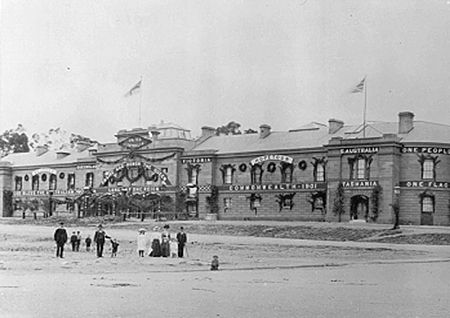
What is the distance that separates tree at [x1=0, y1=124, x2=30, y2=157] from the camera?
108 metres

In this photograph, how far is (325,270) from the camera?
77.0ft

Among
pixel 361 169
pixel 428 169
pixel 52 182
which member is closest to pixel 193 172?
pixel 361 169

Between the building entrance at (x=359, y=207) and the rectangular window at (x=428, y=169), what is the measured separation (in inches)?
171

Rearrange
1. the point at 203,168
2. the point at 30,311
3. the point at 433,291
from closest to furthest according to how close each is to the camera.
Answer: the point at 30,311
the point at 433,291
the point at 203,168

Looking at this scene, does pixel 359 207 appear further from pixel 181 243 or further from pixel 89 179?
pixel 89 179

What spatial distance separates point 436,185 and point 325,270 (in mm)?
31794

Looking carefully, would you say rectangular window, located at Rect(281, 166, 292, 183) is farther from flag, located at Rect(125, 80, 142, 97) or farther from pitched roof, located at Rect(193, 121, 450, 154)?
flag, located at Rect(125, 80, 142, 97)

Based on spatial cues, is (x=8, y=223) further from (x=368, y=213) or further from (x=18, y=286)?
(x=18, y=286)

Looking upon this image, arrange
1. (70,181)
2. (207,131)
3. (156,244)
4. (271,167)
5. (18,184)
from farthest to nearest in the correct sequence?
(18,184), (70,181), (207,131), (271,167), (156,244)

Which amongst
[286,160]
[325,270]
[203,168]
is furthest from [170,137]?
[325,270]

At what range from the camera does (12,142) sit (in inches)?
4309

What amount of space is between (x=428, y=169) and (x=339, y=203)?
21.8 feet

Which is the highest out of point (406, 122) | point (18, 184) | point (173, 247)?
point (406, 122)

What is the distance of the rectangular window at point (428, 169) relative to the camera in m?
52.9
